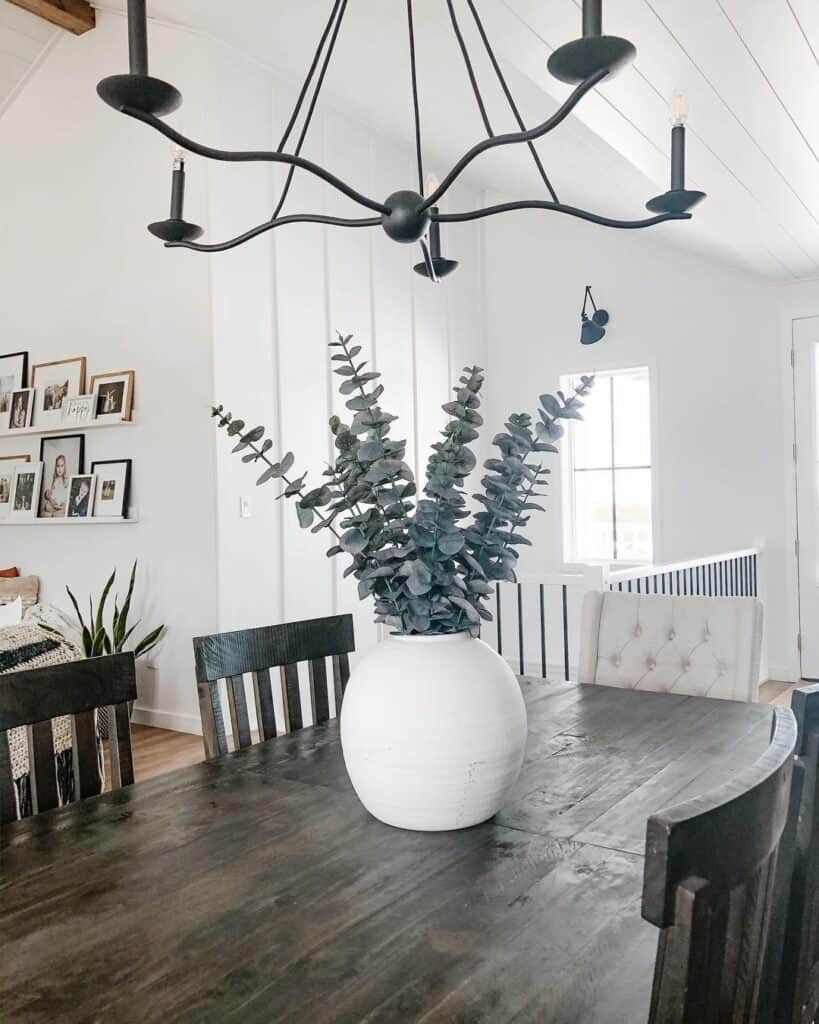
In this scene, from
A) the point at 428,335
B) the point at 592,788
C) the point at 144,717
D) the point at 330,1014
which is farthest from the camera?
the point at 428,335

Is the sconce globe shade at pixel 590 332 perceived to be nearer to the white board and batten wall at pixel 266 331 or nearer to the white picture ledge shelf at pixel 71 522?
the white board and batten wall at pixel 266 331

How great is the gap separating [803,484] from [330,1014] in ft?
15.7

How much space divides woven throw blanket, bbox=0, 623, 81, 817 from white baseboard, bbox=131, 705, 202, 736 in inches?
69.0

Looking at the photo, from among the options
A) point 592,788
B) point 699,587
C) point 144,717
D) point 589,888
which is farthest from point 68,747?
point 699,587

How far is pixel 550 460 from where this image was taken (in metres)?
5.82

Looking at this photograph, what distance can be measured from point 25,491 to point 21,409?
1.59ft

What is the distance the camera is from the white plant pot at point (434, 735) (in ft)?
3.98

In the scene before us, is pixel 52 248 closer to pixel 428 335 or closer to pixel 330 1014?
pixel 428 335

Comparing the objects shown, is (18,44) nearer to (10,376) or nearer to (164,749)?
(10,376)

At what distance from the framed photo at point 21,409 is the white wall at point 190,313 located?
167 mm

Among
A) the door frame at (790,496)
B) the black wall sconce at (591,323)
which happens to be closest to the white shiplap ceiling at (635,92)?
the door frame at (790,496)

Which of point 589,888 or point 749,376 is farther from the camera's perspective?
point 749,376

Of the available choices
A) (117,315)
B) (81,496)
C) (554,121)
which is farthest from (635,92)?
(81,496)

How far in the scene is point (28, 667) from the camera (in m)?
2.43
